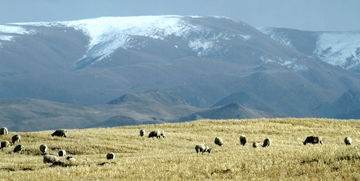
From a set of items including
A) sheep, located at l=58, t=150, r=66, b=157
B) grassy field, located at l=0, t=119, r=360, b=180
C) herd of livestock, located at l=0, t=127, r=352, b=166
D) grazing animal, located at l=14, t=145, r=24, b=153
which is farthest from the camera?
grazing animal, located at l=14, t=145, r=24, b=153

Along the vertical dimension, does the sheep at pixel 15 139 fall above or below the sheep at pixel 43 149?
above

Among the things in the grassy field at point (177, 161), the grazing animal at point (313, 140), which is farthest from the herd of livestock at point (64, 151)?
the grassy field at point (177, 161)

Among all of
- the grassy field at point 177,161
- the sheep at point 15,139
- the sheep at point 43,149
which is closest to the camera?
the grassy field at point 177,161

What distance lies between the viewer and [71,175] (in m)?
36.6

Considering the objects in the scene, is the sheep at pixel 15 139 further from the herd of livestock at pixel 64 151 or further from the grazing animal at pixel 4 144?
the grazing animal at pixel 4 144

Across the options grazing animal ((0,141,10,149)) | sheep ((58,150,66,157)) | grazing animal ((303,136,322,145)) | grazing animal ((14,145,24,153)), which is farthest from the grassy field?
Answer: grazing animal ((303,136,322,145))

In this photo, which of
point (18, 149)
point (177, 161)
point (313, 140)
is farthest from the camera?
point (313, 140)

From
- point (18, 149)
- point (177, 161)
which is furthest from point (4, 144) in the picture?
point (177, 161)

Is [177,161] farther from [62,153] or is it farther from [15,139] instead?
[15,139]

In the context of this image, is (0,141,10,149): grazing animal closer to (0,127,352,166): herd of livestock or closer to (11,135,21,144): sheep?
(0,127,352,166): herd of livestock

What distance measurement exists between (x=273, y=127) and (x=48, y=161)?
3950cm

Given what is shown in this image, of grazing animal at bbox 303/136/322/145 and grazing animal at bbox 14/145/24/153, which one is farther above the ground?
grazing animal at bbox 303/136/322/145

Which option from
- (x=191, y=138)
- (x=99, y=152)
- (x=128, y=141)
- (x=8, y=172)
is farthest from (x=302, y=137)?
(x=8, y=172)

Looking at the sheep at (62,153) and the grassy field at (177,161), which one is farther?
the sheep at (62,153)
